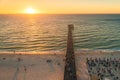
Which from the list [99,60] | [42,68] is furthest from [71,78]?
[99,60]

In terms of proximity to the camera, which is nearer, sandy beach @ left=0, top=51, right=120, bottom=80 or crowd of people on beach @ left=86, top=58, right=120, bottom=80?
crowd of people on beach @ left=86, top=58, right=120, bottom=80

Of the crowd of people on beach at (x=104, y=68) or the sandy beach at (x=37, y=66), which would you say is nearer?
the crowd of people on beach at (x=104, y=68)

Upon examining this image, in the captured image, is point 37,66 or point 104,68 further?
point 37,66

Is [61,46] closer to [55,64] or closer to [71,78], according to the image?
[55,64]
